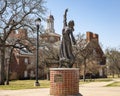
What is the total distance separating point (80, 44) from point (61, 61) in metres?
→ 35.0

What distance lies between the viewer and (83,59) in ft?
176

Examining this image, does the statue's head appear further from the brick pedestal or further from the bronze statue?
the brick pedestal

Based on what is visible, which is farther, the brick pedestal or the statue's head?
the statue's head

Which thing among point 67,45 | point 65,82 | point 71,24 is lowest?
point 65,82

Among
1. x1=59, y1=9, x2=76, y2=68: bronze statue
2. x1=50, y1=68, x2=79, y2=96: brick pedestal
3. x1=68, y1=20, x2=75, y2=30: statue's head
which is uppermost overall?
x1=68, y1=20, x2=75, y2=30: statue's head

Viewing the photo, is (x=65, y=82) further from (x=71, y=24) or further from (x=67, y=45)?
(x=71, y=24)

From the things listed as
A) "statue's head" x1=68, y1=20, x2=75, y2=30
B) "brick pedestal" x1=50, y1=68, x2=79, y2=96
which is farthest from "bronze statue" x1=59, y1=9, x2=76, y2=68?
"brick pedestal" x1=50, y1=68, x2=79, y2=96

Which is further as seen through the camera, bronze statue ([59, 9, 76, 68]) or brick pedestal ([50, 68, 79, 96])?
bronze statue ([59, 9, 76, 68])

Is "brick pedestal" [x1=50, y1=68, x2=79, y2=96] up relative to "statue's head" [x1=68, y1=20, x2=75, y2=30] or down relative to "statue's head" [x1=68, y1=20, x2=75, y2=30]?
down

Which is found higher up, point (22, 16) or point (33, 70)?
point (22, 16)

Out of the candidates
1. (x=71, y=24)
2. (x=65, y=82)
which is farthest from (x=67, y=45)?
(x=65, y=82)

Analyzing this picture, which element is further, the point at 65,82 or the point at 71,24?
the point at 71,24

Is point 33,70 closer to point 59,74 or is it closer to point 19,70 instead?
point 19,70

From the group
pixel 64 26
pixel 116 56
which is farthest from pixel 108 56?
pixel 64 26
